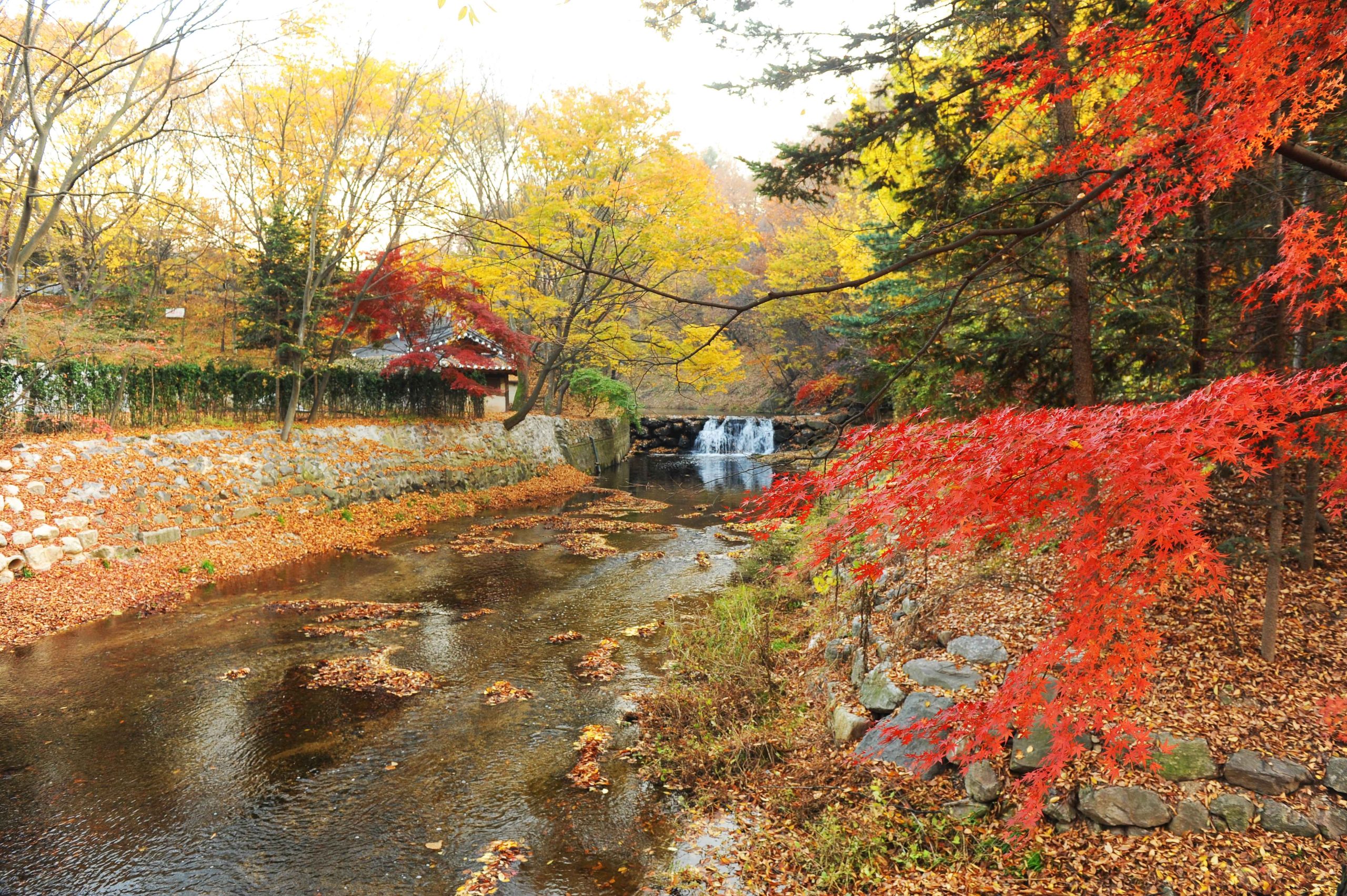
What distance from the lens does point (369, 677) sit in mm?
6391

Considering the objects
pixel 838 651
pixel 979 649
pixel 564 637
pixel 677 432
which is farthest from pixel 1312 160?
pixel 677 432

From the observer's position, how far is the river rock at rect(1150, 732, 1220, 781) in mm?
3422

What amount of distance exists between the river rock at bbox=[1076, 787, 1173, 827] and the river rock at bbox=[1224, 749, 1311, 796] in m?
0.40

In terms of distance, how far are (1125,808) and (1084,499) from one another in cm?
160

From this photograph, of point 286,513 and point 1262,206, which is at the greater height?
point 1262,206

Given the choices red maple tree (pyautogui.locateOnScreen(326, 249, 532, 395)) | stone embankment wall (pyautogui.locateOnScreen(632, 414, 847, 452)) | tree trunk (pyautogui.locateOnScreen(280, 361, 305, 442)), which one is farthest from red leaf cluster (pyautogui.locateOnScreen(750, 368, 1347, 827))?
stone embankment wall (pyautogui.locateOnScreen(632, 414, 847, 452))

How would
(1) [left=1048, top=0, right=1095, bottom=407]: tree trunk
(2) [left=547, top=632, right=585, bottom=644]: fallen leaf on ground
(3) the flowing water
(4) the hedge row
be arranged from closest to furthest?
(3) the flowing water → (1) [left=1048, top=0, right=1095, bottom=407]: tree trunk → (2) [left=547, top=632, right=585, bottom=644]: fallen leaf on ground → (4) the hedge row

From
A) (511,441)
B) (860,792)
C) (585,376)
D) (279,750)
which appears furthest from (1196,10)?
(585,376)

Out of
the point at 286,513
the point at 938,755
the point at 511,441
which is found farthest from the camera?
the point at 511,441

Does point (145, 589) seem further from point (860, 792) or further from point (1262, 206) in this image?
point (1262, 206)

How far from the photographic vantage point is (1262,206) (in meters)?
5.12

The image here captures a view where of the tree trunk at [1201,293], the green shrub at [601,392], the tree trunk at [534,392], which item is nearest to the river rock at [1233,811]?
the tree trunk at [1201,293]

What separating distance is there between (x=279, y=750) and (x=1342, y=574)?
767 cm

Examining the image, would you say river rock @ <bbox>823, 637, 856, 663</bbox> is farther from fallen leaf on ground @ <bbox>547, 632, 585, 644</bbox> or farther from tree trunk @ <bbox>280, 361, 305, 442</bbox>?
tree trunk @ <bbox>280, 361, 305, 442</bbox>
